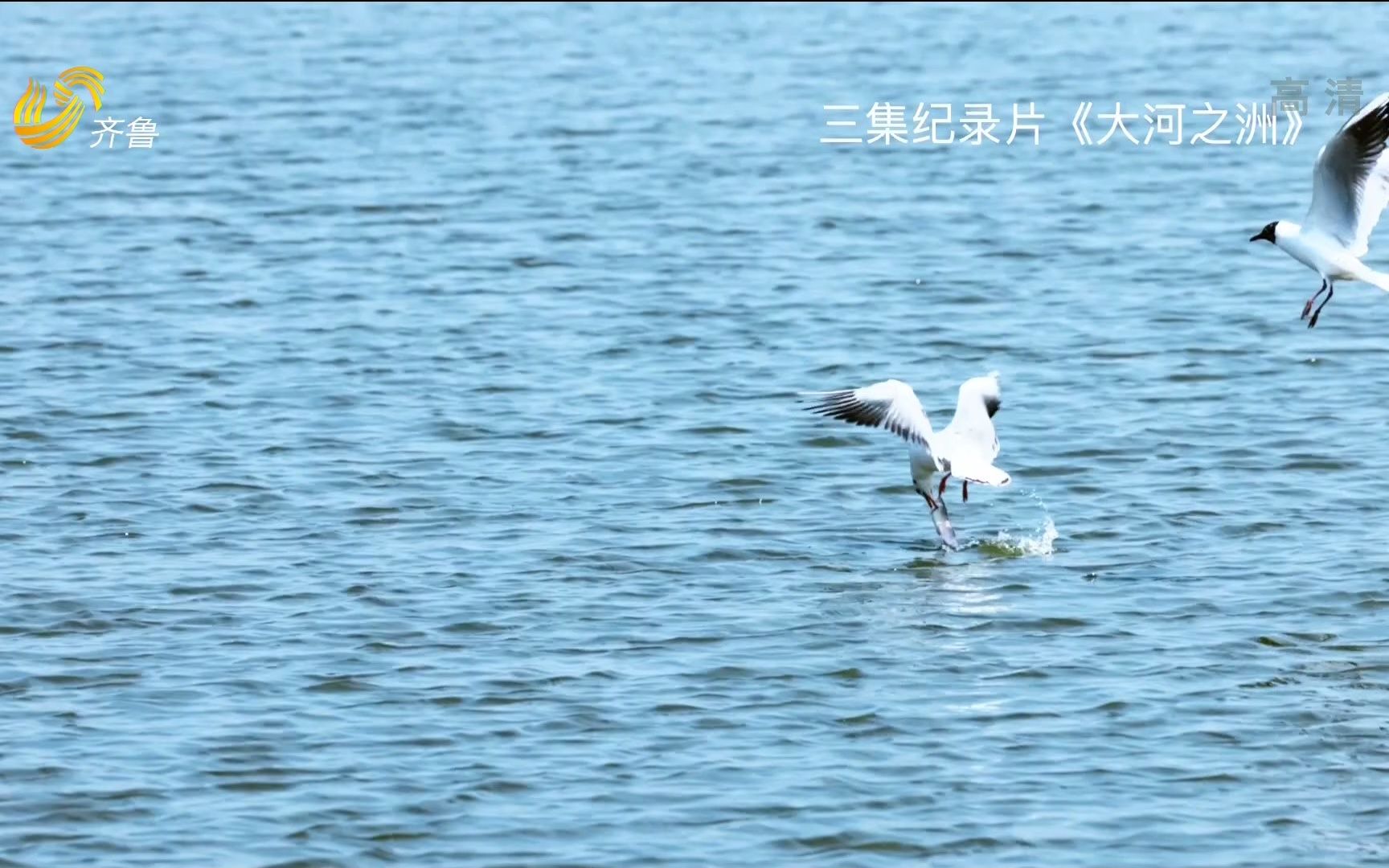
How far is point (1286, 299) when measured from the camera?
20.9 m

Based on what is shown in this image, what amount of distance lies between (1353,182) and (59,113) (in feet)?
71.0

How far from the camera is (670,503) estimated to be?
14961 mm

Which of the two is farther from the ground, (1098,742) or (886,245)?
(886,245)

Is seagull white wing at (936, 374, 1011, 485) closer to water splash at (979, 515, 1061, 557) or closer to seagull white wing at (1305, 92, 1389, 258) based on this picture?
water splash at (979, 515, 1061, 557)

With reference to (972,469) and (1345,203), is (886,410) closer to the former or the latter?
(972,469)

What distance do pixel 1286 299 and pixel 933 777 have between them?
11.5 meters

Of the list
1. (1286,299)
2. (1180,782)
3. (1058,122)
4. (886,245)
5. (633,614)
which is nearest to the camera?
(1180,782)

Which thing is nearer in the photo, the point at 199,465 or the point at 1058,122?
the point at 199,465

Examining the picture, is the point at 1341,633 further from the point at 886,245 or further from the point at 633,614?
the point at 886,245

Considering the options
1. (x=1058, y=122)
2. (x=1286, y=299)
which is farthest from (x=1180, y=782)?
(x=1058, y=122)

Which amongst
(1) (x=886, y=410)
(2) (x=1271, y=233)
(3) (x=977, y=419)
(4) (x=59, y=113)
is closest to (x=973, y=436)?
(3) (x=977, y=419)

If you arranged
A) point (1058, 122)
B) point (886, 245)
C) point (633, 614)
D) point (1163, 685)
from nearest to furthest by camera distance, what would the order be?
point (1163, 685)
point (633, 614)
point (886, 245)
point (1058, 122)

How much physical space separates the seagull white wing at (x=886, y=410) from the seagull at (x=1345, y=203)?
7.49 ft

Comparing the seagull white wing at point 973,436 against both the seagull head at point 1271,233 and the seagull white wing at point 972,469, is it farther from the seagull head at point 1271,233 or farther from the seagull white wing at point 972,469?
the seagull head at point 1271,233
